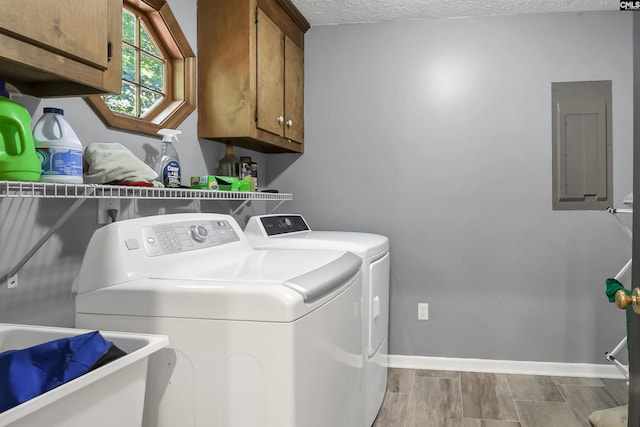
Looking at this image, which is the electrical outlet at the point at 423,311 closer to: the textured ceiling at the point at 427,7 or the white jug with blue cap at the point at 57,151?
the textured ceiling at the point at 427,7

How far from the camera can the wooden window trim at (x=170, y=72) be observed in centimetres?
198

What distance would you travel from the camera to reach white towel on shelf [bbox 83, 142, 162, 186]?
1.42 m

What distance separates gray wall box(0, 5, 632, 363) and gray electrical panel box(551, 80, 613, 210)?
52mm

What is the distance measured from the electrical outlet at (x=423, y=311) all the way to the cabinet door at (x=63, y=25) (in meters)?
2.45

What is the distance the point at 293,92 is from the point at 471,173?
1.23m

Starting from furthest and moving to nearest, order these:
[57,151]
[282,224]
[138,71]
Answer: [282,224]
[138,71]
[57,151]

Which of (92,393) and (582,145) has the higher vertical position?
(582,145)

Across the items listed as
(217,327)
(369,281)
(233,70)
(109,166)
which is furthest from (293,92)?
(217,327)

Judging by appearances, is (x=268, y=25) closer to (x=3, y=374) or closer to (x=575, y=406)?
(x=3, y=374)

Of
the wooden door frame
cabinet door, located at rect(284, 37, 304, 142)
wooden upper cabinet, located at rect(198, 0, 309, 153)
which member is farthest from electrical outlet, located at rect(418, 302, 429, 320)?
the wooden door frame

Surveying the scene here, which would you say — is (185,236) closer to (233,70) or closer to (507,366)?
(233,70)

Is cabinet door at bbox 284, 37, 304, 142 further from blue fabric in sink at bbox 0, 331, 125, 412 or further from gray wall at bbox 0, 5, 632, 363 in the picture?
blue fabric in sink at bbox 0, 331, 125, 412

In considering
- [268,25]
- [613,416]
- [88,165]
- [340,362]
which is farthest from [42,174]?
[613,416]

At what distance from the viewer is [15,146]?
1014 millimetres
